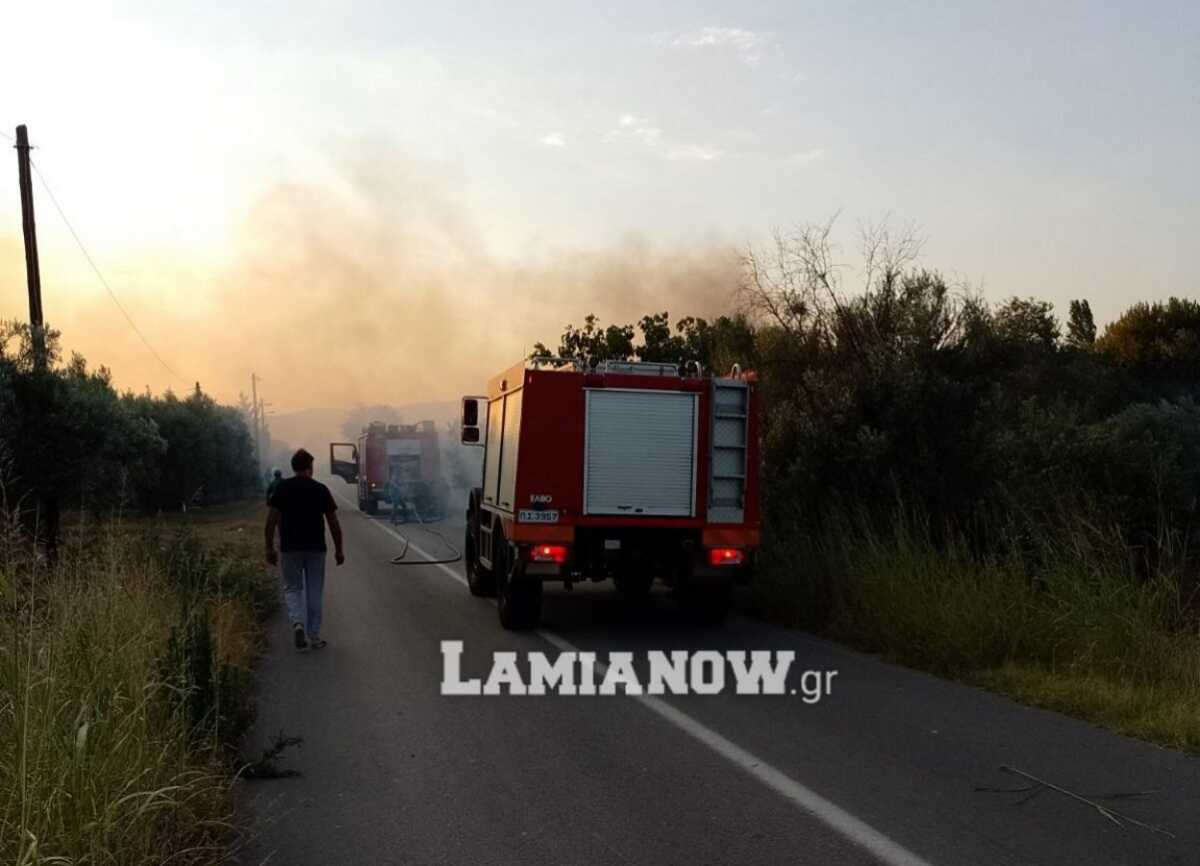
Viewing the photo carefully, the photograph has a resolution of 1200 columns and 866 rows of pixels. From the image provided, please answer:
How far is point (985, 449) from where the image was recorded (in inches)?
585

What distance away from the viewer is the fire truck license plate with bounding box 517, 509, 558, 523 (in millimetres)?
11312

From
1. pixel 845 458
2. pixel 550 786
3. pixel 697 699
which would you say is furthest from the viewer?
pixel 845 458

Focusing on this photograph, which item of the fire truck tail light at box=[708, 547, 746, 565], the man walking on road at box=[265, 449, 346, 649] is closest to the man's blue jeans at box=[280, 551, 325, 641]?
the man walking on road at box=[265, 449, 346, 649]

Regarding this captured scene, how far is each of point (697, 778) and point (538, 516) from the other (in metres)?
5.39

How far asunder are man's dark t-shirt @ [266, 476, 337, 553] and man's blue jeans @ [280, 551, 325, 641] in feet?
0.27

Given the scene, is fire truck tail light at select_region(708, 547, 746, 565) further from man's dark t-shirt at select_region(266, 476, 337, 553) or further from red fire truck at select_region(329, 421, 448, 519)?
red fire truck at select_region(329, 421, 448, 519)

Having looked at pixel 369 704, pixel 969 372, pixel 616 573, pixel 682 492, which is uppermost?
pixel 969 372

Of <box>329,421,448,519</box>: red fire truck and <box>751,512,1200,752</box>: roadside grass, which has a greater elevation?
<box>329,421,448,519</box>: red fire truck

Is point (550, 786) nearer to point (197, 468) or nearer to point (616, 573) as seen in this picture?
point (616, 573)

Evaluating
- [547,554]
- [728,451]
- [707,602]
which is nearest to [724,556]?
[707,602]

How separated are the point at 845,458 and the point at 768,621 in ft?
8.79

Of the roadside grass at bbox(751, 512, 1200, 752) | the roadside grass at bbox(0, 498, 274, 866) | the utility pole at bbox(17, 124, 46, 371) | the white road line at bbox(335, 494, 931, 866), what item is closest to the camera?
the roadside grass at bbox(0, 498, 274, 866)

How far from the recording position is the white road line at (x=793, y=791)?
4.96 meters

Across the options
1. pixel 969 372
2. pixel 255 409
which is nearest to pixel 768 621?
pixel 969 372
